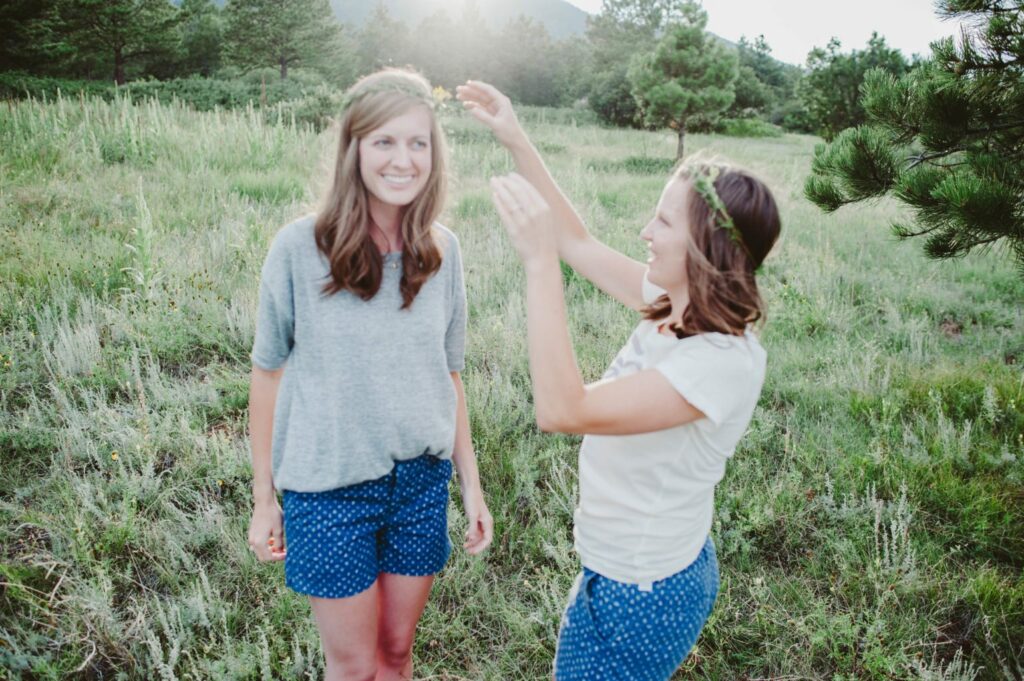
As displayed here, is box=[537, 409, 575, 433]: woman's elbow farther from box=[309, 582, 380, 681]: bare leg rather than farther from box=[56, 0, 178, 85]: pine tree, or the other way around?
box=[56, 0, 178, 85]: pine tree

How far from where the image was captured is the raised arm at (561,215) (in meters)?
1.97

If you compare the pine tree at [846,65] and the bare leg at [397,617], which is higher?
the pine tree at [846,65]

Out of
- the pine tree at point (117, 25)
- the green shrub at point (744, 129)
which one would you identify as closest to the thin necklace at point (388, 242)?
the green shrub at point (744, 129)

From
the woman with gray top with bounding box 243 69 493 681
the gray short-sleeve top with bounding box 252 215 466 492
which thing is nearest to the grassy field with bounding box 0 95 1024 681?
the woman with gray top with bounding box 243 69 493 681

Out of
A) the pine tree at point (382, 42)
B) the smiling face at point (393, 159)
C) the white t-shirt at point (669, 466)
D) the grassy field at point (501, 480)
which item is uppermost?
the pine tree at point (382, 42)

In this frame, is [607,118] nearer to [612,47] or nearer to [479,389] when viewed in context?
[612,47]

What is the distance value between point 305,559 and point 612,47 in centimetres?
5307

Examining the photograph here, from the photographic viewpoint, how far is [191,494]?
2.98 meters

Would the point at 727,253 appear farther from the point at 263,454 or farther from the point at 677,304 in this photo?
the point at 263,454

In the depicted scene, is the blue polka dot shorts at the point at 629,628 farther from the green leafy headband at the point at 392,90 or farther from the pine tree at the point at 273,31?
the pine tree at the point at 273,31

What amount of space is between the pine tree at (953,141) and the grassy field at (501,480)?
1.03 metres

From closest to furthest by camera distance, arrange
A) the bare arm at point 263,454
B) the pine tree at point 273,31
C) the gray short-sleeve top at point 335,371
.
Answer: the gray short-sleeve top at point 335,371 → the bare arm at point 263,454 → the pine tree at point 273,31

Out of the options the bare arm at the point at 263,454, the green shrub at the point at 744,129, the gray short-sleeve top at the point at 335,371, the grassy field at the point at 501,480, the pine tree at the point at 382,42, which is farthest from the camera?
the pine tree at the point at 382,42

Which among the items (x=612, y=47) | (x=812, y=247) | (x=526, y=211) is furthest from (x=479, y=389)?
(x=612, y=47)
